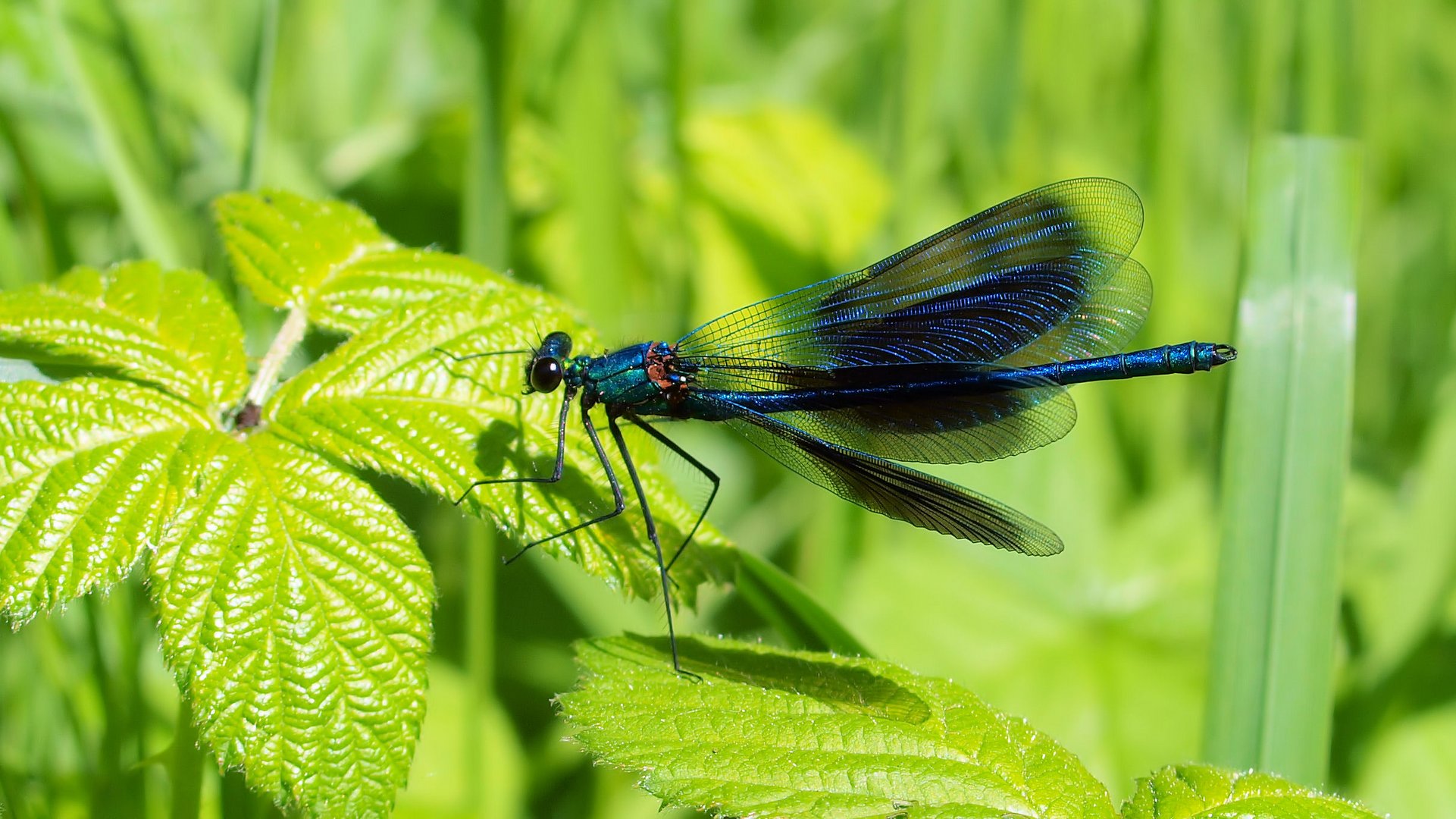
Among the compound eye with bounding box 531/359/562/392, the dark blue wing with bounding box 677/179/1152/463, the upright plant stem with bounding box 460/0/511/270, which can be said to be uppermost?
the upright plant stem with bounding box 460/0/511/270

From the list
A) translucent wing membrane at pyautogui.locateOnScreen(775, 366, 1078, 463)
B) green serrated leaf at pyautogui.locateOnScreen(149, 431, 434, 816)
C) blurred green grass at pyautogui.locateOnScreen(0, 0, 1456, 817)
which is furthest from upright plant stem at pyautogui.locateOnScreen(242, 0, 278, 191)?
translucent wing membrane at pyautogui.locateOnScreen(775, 366, 1078, 463)

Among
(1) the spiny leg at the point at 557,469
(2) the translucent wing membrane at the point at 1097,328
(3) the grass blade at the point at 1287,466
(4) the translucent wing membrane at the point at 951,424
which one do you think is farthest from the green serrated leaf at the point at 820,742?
(2) the translucent wing membrane at the point at 1097,328

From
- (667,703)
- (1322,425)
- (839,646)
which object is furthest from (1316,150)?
(667,703)

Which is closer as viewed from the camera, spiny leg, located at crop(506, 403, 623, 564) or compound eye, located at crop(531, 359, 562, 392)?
spiny leg, located at crop(506, 403, 623, 564)

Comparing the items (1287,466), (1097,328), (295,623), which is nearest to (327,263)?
(295,623)

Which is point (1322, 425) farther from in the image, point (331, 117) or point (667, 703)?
point (331, 117)

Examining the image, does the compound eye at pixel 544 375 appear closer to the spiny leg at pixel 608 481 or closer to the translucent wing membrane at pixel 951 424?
the spiny leg at pixel 608 481

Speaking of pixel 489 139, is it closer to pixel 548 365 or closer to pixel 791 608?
pixel 548 365

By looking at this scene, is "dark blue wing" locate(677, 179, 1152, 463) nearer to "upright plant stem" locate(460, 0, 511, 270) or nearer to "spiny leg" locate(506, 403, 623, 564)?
"spiny leg" locate(506, 403, 623, 564)
